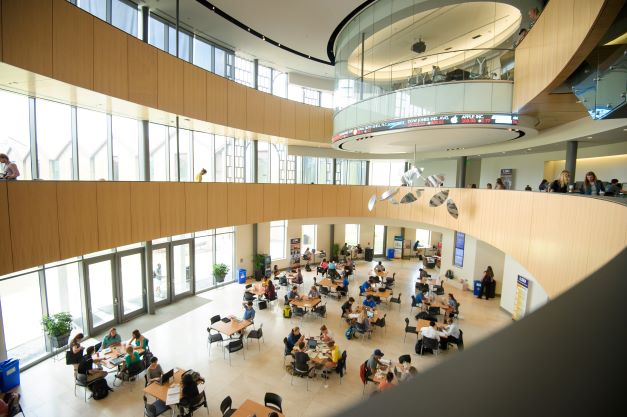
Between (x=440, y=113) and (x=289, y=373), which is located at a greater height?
(x=440, y=113)

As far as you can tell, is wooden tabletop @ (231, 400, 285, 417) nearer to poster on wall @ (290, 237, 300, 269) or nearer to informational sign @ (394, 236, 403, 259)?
poster on wall @ (290, 237, 300, 269)

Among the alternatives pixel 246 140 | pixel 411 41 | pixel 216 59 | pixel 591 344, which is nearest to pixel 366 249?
pixel 246 140

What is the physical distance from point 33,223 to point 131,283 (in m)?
7.89

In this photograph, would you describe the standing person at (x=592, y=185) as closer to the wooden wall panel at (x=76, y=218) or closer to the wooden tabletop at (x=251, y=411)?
the wooden tabletop at (x=251, y=411)

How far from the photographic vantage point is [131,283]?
14.2 metres

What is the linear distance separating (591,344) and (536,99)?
10.3m

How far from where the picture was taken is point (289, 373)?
10.4 meters

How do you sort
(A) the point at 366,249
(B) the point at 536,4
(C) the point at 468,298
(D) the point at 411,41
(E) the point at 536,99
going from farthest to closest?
(A) the point at 366,249 < (C) the point at 468,298 < (D) the point at 411,41 < (B) the point at 536,4 < (E) the point at 536,99

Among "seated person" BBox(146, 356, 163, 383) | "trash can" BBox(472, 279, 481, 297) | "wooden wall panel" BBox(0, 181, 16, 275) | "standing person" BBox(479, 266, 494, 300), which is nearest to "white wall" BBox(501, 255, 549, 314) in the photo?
"standing person" BBox(479, 266, 494, 300)

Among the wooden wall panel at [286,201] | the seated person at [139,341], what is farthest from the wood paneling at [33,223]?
the wooden wall panel at [286,201]

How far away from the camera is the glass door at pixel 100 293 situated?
12.5 metres

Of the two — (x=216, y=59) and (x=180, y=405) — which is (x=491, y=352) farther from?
(x=216, y=59)

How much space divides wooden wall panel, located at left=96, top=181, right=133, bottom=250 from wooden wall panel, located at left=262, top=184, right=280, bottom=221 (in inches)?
266

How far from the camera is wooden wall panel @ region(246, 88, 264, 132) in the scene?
1432cm
